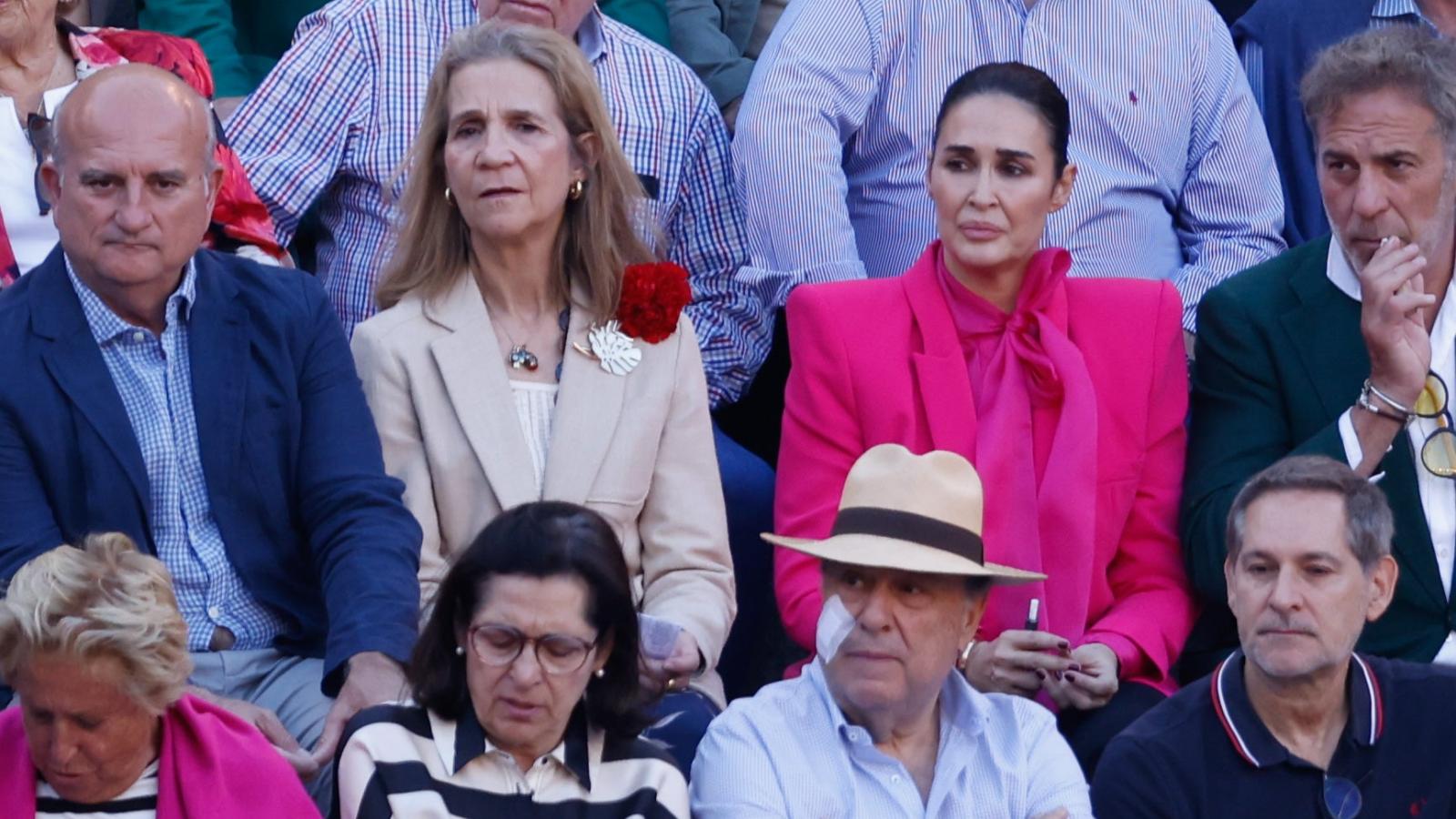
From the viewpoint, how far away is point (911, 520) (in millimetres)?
3783

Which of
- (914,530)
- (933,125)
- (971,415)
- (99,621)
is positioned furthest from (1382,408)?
(99,621)

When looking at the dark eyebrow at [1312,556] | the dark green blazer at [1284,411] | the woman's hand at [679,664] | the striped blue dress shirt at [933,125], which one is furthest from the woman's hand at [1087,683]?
the striped blue dress shirt at [933,125]

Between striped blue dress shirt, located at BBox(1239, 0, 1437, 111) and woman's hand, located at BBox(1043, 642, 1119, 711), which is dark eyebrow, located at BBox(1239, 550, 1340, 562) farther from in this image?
striped blue dress shirt, located at BBox(1239, 0, 1437, 111)

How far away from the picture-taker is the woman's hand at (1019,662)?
4.27m

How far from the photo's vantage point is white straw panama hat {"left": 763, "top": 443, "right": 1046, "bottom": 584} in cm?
372

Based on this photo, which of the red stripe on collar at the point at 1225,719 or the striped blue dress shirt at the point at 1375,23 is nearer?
the red stripe on collar at the point at 1225,719

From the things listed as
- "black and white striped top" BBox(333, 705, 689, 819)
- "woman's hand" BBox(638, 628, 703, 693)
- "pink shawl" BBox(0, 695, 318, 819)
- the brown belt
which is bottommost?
"pink shawl" BBox(0, 695, 318, 819)

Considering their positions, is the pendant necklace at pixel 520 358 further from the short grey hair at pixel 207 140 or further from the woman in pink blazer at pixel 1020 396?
the short grey hair at pixel 207 140

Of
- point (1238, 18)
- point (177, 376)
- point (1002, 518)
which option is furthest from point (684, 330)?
point (1238, 18)

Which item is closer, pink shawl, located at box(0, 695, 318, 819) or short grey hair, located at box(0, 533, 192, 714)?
short grey hair, located at box(0, 533, 192, 714)

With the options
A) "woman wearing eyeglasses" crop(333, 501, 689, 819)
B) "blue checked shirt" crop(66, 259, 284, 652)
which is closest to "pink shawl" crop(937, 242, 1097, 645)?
"woman wearing eyeglasses" crop(333, 501, 689, 819)

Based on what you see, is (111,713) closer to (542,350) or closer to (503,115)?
(542,350)

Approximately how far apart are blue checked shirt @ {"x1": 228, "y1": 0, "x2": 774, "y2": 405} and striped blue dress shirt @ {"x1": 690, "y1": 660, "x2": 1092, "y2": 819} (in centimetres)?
159

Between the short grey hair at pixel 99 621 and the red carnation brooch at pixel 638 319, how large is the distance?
1360 millimetres
